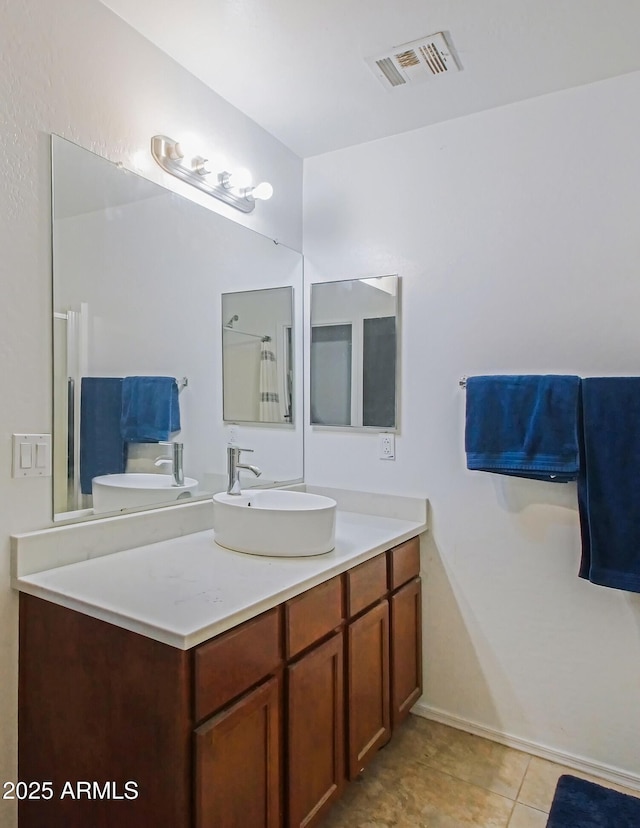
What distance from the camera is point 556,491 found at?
194 centimetres

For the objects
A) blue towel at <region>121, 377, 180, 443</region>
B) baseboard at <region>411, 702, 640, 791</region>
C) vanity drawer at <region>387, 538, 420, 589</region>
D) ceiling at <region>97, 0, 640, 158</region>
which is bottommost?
baseboard at <region>411, 702, 640, 791</region>

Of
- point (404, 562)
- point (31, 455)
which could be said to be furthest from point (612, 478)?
point (31, 455)

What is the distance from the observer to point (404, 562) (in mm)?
2041

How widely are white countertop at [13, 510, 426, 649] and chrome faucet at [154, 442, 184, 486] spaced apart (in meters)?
0.20

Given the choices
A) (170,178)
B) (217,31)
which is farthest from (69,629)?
(217,31)

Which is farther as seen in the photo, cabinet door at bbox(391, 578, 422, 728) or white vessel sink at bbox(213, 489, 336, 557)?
cabinet door at bbox(391, 578, 422, 728)

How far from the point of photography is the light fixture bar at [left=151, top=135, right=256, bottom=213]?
5.85 feet

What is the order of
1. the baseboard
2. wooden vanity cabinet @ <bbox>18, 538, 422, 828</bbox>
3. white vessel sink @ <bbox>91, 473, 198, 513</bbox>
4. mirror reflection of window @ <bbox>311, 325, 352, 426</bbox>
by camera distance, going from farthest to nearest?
mirror reflection of window @ <bbox>311, 325, 352, 426</bbox>, the baseboard, white vessel sink @ <bbox>91, 473, 198, 513</bbox>, wooden vanity cabinet @ <bbox>18, 538, 422, 828</bbox>

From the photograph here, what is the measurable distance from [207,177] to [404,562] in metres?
1.61

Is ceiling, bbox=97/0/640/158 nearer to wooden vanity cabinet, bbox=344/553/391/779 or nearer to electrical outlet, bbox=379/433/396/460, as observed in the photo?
electrical outlet, bbox=379/433/396/460

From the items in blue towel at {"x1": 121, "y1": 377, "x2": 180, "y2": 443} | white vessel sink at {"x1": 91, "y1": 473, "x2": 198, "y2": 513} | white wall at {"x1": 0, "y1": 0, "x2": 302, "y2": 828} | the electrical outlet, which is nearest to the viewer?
white wall at {"x1": 0, "y1": 0, "x2": 302, "y2": 828}

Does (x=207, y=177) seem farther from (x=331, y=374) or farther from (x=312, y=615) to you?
(x=312, y=615)

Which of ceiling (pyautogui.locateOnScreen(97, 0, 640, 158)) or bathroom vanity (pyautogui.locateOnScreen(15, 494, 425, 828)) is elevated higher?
ceiling (pyautogui.locateOnScreen(97, 0, 640, 158))

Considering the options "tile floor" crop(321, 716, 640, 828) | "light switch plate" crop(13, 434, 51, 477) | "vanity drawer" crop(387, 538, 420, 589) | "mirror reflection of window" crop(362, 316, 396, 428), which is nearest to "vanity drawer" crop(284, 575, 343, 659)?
"vanity drawer" crop(387, 538, 420, 589)
